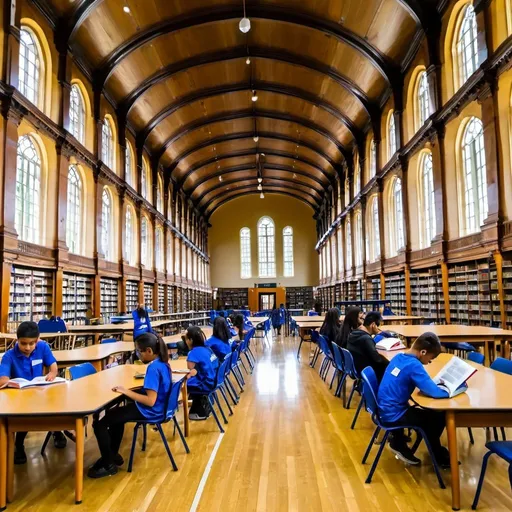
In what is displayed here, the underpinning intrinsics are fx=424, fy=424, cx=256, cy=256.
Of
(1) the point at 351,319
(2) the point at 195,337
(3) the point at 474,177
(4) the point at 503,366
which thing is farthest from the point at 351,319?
(3) the point at 474,177

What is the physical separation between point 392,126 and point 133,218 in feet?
32.2

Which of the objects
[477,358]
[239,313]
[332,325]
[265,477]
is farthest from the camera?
[239,313]

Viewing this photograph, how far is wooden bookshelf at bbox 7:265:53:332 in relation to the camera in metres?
8.59

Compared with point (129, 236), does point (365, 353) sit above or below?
below

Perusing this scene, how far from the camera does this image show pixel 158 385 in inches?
120

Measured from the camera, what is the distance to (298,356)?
9.32m

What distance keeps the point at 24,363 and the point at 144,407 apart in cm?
115

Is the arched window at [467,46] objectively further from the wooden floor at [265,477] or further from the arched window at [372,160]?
the wooden floor at [265,477]

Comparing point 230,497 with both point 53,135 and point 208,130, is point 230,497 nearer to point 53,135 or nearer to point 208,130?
point 53,135

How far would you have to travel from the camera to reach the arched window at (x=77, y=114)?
37.0ft

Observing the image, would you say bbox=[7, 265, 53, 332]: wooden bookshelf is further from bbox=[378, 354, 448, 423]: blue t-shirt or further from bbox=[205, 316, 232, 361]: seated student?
bbox=[378, 354, 448, 423]: blue t-shirt

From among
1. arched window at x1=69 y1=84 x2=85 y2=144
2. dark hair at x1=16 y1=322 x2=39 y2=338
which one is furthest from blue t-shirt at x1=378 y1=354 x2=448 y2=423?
arched window at x1=69 y1=84 x2=85 y2=144

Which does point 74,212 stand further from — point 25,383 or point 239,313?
point 25,383

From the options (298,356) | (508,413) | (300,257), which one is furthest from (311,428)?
(300,257)
